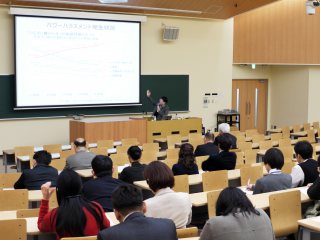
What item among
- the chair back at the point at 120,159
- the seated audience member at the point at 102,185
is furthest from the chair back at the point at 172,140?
the seated audience member at the point at 102,185

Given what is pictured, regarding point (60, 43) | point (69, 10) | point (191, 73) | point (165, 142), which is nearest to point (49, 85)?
point (60, 43)

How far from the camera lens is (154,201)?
13.0 ft

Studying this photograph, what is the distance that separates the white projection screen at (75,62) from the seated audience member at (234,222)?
10.2 meters

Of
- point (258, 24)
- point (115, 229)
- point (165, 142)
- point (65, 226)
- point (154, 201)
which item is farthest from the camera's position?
point (258, 24)

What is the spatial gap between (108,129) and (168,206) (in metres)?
8.08

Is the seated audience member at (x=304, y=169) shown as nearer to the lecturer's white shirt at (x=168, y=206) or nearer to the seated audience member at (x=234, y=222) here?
the lecturer's white shirt at (x=168, y=206)

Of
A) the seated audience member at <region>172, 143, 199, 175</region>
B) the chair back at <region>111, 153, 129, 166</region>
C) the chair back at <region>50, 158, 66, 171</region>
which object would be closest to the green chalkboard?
the chair back at <region>50, 158, 66, 171</region>

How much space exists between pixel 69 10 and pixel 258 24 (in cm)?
733

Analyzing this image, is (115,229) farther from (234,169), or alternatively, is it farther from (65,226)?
(234,169)

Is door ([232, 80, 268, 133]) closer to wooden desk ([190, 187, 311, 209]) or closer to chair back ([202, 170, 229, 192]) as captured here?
chair back ([202, 170, 229, 192])

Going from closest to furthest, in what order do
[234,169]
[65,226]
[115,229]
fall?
[115,229], [65,226], [234,169]

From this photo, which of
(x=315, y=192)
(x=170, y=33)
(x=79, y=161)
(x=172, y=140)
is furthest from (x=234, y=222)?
(x=170, y=33)

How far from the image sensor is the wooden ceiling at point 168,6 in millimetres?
12755

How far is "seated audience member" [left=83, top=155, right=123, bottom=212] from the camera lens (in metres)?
4.66
